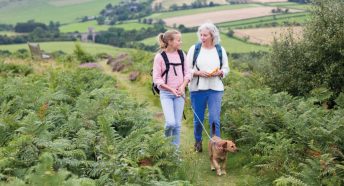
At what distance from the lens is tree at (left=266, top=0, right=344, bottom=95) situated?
12.1m

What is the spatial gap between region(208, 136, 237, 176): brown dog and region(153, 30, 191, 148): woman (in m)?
0.72

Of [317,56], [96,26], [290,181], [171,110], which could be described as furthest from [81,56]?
[96,26]

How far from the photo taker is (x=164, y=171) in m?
7.77

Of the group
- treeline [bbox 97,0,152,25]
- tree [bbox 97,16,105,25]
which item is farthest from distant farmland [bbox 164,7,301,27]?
tree [bbox 97,16,105,25]

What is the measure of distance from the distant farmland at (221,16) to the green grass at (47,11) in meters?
24.1

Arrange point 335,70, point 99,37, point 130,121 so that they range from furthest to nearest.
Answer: point 99,37, point 335,70, point 130,121

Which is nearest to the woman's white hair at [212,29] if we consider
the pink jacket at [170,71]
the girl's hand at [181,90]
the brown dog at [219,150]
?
the pink jacket at [170,71]

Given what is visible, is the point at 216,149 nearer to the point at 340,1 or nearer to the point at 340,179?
the point at 340,179

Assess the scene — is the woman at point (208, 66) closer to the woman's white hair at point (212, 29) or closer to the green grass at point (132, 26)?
the woman's white hair at point (212, 29)

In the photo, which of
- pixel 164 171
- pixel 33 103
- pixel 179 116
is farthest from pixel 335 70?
pixel 33 103

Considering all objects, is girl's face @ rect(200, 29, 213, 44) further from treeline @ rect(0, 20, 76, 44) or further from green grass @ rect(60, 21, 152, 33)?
green grass @ rect(60, 21, 152, 33)

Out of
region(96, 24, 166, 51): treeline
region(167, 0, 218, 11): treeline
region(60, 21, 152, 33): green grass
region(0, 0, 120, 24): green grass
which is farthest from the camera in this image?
region(0, 0, 120, 24): green grass

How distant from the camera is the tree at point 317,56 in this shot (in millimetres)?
12097

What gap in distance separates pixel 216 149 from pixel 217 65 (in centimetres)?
170
